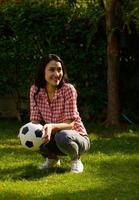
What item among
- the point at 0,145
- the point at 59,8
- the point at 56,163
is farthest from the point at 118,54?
the point at 56,163

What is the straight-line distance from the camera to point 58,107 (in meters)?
7.00

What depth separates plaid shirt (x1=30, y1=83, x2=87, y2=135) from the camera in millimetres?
6961

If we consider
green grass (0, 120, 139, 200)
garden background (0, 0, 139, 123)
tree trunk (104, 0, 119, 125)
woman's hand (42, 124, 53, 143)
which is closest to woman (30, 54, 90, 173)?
woman's hand (42, 124, 53, 143)

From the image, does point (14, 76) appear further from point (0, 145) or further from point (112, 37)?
point (0, 145)

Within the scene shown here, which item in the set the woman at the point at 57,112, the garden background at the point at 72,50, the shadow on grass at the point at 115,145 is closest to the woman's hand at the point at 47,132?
the woman at the point at 57,112

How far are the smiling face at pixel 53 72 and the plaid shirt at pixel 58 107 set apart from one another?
0.14 meters

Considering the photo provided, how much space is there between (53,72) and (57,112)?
46 cm

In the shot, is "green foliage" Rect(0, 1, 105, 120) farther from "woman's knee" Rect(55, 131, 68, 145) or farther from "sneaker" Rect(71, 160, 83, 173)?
"woman's knee" Rect(55, 131, 68, 145)

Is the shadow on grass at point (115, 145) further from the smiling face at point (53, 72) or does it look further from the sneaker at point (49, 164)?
the smiling face at point (53, 72)

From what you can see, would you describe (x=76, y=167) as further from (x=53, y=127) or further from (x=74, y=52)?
(x=74, y=52)

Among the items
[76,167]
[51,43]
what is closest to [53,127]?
[76,167]

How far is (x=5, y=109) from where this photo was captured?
40.6ft

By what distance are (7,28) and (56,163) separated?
17.3 ft

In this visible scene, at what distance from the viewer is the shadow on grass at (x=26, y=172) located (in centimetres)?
673
